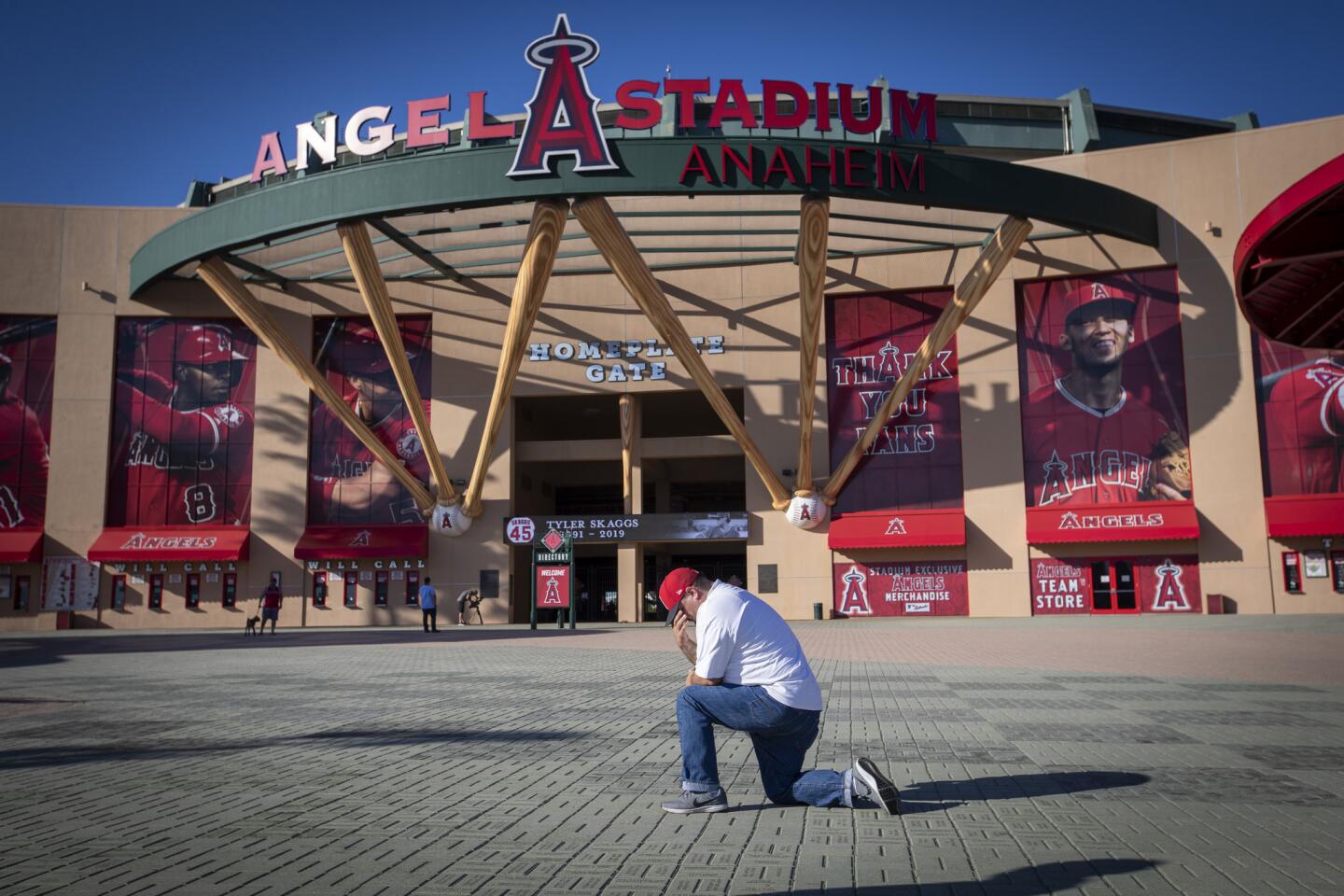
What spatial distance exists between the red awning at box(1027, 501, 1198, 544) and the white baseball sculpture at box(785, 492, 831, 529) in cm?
712

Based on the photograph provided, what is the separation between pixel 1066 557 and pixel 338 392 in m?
27.6

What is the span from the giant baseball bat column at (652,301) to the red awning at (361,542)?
12.4m

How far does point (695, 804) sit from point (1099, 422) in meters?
33.4

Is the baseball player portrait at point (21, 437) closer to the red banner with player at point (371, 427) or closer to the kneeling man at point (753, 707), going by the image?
the red banner with player at point (371, 427)

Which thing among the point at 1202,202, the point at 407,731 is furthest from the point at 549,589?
the point at 1202,202

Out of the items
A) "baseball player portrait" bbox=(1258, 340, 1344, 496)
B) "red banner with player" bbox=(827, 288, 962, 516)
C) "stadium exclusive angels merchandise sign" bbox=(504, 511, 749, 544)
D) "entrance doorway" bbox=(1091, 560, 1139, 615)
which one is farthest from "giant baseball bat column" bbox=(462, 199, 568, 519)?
"baseball player portrait" bbox=(1258, 340, 1344, 496)

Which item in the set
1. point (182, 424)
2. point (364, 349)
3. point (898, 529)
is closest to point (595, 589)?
point (364, 349)

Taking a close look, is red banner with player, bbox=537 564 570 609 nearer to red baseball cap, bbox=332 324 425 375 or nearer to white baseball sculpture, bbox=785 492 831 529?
white baseball sculpture, bbox=785 492 831 529

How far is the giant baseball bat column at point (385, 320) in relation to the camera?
102 ft

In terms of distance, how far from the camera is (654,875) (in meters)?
4.77

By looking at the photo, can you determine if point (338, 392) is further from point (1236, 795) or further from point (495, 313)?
point (1236, 795)

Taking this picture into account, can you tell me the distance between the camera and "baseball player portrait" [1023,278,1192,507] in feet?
115

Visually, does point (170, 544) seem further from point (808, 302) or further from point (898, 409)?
point (898, 409)

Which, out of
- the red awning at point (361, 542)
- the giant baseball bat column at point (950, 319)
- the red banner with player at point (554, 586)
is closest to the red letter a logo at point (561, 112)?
the red banner with player at point (554, 586)
